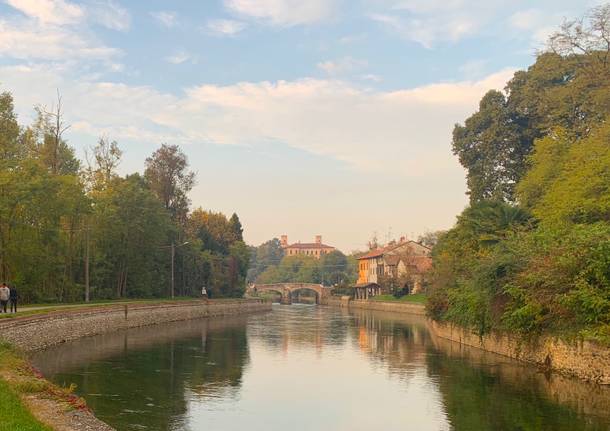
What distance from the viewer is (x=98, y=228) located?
66.1 m

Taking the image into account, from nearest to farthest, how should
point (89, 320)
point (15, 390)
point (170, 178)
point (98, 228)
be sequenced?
point (15, 390) → point (89, 320) → point (98, 228) → point (170, 178)

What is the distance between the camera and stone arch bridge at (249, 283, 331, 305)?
15700cm

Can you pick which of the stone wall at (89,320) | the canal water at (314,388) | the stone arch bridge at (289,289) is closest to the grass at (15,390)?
the canal water at (314,388)

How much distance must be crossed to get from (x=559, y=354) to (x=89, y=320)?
1326 inches

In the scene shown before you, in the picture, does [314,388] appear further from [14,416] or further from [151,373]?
[14,416]

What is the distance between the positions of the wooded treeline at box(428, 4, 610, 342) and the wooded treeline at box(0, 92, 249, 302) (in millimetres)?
33966

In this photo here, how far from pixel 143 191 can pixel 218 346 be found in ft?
107

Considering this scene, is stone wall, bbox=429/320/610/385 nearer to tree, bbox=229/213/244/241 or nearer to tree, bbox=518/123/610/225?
tree, bbox=518/123/610/225

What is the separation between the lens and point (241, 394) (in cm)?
2766

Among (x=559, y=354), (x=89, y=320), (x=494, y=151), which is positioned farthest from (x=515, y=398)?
(x=494, y=151)

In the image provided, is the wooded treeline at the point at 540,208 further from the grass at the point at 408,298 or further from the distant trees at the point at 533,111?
the grass at the point at 408,298

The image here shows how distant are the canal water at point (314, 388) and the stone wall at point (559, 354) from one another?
74 centimetres

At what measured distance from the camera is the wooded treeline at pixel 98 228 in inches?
2010

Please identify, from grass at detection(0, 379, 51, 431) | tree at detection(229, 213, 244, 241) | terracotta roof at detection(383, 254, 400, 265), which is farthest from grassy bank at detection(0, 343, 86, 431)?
terracotta roof at detection(383, 254, 400, 265)
